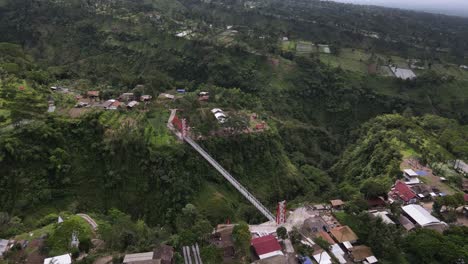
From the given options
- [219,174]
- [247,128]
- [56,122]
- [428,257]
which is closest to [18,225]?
[56,122]

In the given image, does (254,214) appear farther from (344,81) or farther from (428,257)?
(344,81)

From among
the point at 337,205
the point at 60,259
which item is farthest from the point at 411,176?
the point at 60,259

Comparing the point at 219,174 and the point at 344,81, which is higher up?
the point at 344,81

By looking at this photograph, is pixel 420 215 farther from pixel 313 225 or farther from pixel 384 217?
pixel 313 225

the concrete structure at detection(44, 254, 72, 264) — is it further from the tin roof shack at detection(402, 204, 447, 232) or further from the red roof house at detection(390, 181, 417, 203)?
the red roof house at detection(390, 181, 417, 203)

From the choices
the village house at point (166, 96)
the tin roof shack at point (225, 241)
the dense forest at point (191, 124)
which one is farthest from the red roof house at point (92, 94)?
the tin roof shack at point (225, 241)

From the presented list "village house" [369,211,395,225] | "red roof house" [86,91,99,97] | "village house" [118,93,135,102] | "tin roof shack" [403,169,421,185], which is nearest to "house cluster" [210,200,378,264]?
"village house" [369,211,395,225]

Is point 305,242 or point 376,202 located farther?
point 376,202

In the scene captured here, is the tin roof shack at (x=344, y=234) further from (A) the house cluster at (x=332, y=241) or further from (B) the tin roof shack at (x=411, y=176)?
(B) the tin roof shack at (x=411, y=176)
